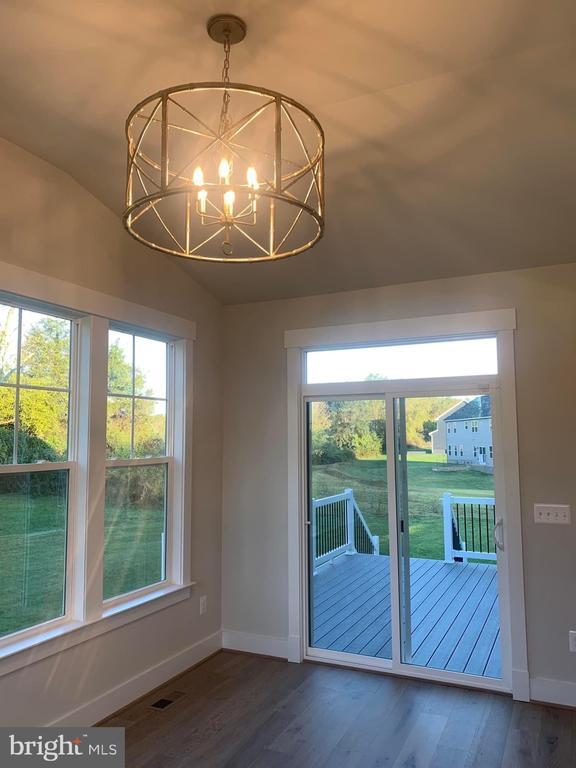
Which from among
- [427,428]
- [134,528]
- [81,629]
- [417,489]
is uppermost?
[427,428]

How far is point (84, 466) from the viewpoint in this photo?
3170 mm

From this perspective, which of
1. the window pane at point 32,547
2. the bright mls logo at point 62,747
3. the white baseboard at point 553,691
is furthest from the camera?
the white baseboard at point 553,691

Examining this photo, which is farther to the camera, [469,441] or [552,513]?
[469,441]

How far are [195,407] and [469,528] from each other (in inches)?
81.5

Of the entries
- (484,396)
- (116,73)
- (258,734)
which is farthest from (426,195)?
(258,734)

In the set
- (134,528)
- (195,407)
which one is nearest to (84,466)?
(134,528)

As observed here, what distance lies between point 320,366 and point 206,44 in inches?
97.0

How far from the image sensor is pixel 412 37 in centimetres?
211

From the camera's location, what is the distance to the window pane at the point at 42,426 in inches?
114

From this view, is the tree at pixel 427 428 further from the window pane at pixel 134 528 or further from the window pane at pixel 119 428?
the window pane at pixel 119 428

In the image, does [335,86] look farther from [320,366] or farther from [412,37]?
[320,366]

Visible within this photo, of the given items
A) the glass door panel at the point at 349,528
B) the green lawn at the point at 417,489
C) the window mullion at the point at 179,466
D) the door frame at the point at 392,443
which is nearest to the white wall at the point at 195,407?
the window mullion at the point at 179,466

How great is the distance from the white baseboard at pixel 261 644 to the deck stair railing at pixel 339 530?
576 mm

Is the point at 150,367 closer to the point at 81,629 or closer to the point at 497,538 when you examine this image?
the point at 81,629
